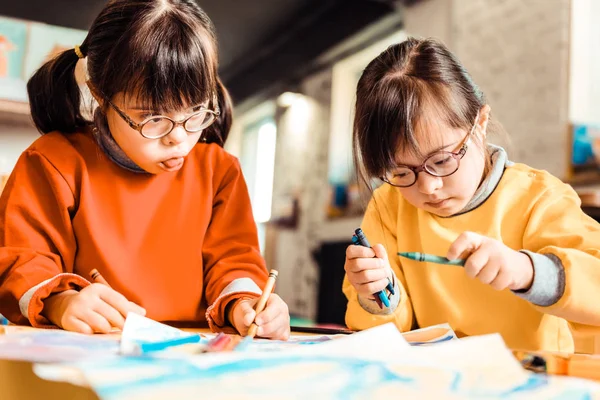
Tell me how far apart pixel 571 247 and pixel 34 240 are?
28.1 inches

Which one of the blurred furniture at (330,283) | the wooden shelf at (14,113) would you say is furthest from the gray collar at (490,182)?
the blurred furniture at (330,283)

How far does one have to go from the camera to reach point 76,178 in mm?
909

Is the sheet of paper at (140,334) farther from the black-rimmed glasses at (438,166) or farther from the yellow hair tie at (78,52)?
the yellow hair tie at (78,52)

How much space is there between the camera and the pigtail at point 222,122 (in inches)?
39.7

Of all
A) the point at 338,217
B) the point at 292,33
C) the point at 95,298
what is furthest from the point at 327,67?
the point at 95,298

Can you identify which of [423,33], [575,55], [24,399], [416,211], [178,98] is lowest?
[24,399]

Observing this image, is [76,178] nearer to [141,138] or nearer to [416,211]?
[141,138]

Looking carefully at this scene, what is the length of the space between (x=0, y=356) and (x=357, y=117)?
0.61 meters

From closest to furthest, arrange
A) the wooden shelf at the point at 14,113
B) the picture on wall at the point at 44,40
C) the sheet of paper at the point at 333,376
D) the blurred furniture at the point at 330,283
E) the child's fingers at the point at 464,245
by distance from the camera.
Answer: the sheet of paper at the point at 333,376
the child's fingers at the point at 464,245
the wooden shelf at the point at 14,113
the picture on wall at the point at 44,40
the blurred furniture at the point at 330,283

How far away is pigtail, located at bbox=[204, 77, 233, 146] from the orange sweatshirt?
0.03m

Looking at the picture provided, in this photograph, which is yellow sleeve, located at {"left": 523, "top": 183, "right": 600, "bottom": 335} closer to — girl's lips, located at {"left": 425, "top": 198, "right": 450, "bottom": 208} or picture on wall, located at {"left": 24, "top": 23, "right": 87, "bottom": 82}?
girl's lips, located at {"left": 425, "top": 198, "right": 450, "bottom": 208}

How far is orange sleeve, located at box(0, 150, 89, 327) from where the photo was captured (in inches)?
29.0

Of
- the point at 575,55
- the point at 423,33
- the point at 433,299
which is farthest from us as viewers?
the point at 423,33

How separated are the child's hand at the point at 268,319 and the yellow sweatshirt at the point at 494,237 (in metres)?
0.20
